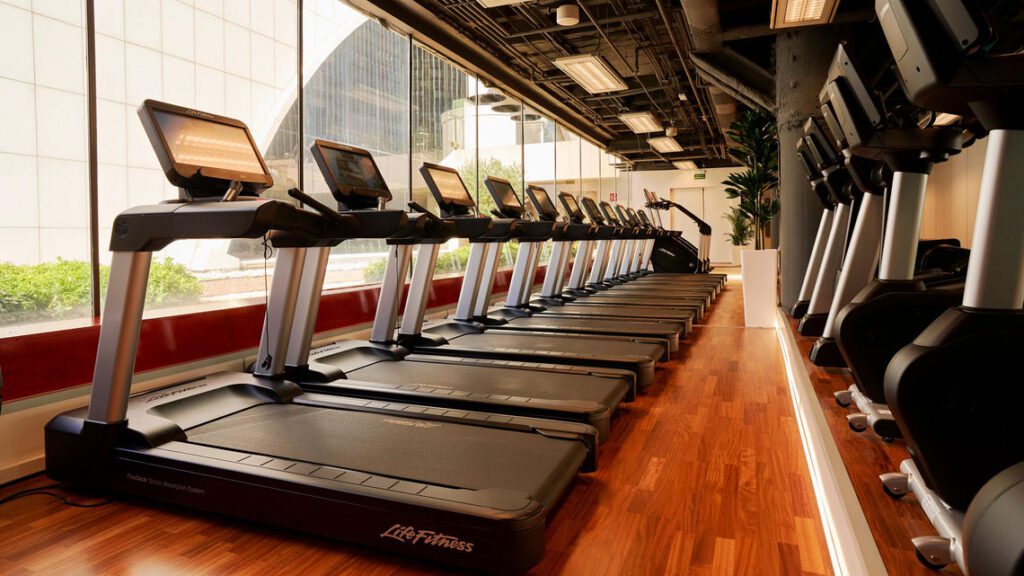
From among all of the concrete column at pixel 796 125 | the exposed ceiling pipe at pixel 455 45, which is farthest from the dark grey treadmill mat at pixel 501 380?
the exposed ceiling pipe at pixel 455 45

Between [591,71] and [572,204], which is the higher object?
[591,71]

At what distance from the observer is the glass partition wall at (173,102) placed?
2.93 m

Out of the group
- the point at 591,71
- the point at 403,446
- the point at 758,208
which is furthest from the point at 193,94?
the point at 758,208

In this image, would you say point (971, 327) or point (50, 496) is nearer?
point (971, 327)

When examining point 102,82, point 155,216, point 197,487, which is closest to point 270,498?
point 197,487

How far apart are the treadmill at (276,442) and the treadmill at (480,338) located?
4.17 ft

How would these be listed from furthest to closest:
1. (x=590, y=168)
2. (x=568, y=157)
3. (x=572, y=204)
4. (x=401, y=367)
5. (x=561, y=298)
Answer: (x=590, y=168) → (x=568, y=157) → (x=572, y=204) → (x=561, y=298) → (x=401, y=367)

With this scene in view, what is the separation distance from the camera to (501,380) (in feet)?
10.7

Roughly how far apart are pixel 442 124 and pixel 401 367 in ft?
13.8

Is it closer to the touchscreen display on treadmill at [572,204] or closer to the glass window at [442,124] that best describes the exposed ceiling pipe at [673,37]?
the touchscreen display on treadmill at [572,204]

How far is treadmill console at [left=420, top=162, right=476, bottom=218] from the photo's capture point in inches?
169

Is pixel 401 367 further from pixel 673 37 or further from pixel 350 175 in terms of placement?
pixel 673 37

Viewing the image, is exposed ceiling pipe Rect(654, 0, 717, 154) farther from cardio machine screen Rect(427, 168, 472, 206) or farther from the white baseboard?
the white baseboard

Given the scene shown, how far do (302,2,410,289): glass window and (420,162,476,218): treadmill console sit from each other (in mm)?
1022
